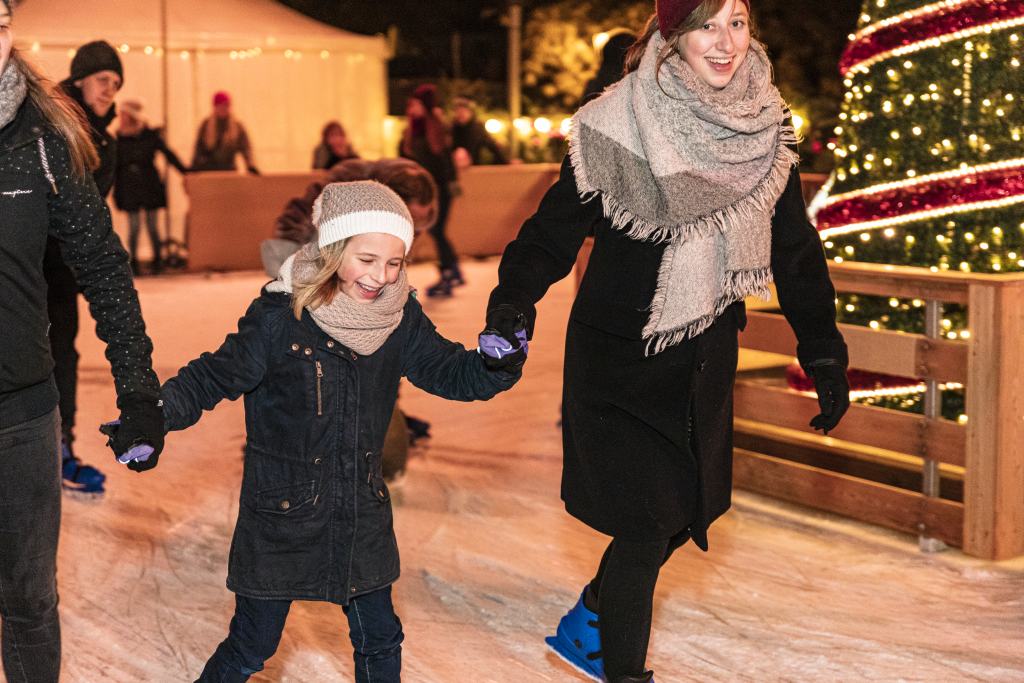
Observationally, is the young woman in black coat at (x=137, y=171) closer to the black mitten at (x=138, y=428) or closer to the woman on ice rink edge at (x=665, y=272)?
the woman on ice rink edge at (x=665, y=272)

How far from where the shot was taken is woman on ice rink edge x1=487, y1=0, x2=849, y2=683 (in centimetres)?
337

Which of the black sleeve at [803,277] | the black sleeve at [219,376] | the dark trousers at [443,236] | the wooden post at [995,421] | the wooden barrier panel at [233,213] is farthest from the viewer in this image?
the wooden barrier panel at [233,213]

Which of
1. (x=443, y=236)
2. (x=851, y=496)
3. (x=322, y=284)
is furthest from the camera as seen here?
(x=443, y=236)

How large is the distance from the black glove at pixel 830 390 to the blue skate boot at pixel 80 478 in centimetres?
347

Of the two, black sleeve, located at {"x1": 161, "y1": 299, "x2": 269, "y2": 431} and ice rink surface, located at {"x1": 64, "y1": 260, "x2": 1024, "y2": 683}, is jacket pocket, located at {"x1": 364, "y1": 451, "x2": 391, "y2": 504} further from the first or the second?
ice rink surface, located at {"x1": 64, "y1": 260, "x2": 1024, "y2": 683}

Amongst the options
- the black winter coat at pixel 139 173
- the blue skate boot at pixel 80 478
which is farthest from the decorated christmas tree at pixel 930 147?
the black winter coat at pixel 139 173

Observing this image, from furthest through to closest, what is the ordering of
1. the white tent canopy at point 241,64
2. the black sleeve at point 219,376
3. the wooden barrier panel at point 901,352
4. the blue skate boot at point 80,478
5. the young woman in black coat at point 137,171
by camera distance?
1. the white tent canopy at point 241,64
2. the young woman in black coat at point 137,171
3. the blue skate boot at point 80,478
4. the wooden barrier panel at point 901,352
5. the black sleeve at point 219,376

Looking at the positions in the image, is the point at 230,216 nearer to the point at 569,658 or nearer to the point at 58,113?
the point at 569,658

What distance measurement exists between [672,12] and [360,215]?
0.85 metres

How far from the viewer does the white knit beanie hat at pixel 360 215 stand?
3379 mm

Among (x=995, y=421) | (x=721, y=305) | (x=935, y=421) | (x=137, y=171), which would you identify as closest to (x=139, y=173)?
(x=137, y=171)

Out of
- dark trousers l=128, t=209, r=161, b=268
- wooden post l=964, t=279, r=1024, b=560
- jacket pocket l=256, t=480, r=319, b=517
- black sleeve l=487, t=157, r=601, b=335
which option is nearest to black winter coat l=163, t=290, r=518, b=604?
jacket pocket l=256, t=480, r=319, b=517

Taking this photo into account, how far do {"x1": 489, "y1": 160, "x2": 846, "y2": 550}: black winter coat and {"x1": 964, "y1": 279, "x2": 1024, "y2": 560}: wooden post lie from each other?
1693 millimetres

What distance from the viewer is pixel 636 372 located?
3459mm
